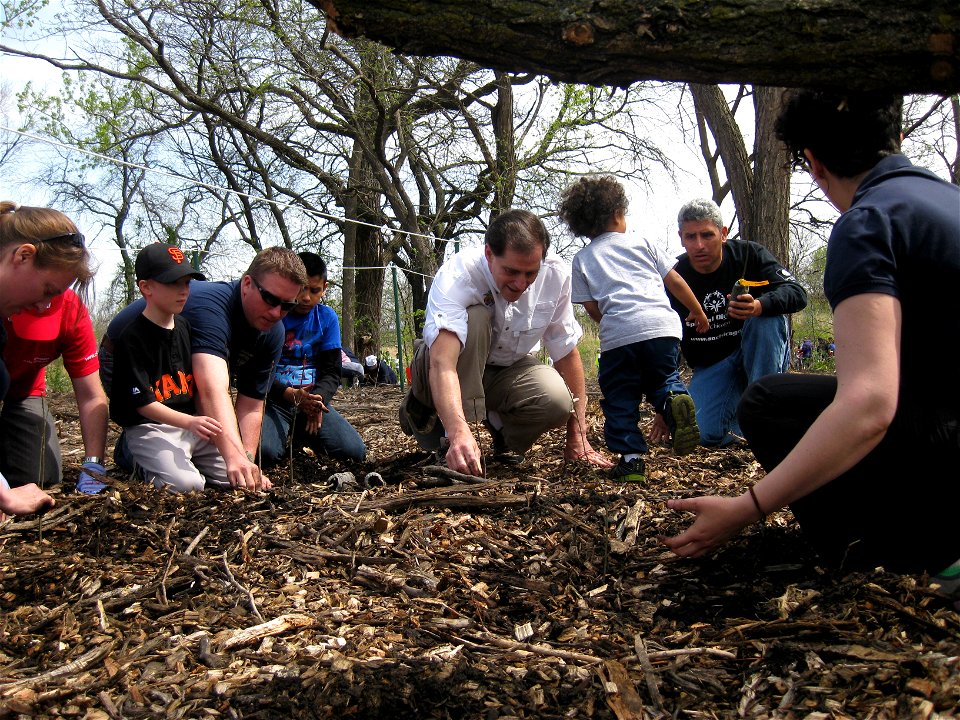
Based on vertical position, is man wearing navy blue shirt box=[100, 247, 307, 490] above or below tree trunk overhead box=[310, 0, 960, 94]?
below

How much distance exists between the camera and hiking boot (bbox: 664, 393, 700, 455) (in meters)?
3.80

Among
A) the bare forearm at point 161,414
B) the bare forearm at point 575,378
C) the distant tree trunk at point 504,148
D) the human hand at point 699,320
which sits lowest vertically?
the bare forearm at point 161,414

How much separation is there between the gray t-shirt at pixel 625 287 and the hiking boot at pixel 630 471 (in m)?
0.62

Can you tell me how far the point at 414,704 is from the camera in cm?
167

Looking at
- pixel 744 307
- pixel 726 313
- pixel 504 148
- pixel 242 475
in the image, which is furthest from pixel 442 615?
pixel 504 148

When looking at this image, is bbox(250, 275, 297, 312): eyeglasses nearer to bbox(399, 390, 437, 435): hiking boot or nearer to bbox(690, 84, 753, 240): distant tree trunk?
bbox(399, 390, 437, 435): hiking boot

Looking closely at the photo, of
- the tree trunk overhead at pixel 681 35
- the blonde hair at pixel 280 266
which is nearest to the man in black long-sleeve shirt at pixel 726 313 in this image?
the blonde hair at pixel 280 266

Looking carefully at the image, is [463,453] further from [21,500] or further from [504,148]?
[504,148]

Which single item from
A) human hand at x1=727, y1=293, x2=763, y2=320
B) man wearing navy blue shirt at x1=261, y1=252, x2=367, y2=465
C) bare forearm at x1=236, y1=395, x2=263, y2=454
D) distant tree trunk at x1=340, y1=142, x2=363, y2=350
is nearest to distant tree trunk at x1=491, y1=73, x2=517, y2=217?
distant tree trunk at x1=340, y1=142, x2=363, y2=350

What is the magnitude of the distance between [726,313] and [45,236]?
147 inches

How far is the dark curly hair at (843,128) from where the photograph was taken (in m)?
1.88

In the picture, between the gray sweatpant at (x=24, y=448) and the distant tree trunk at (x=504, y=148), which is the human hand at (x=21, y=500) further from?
the distant tree trunk at (x=504, y=148)

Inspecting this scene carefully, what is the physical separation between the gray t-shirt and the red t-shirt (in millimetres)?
2543

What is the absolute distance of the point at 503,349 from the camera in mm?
4035
